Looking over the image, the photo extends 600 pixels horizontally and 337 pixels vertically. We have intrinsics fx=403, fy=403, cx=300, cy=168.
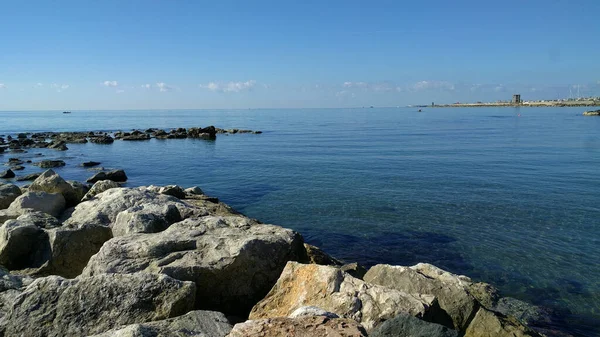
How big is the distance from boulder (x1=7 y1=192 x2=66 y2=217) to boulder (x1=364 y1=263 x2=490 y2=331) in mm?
11438

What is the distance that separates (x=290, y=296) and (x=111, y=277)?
3010 millimetres

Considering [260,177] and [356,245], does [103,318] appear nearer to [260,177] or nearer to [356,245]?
[356,245]

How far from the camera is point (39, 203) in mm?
14133

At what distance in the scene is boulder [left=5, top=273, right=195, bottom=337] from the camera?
5.77 metres

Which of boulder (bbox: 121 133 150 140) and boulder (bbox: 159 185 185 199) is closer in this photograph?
boulder (bbox: 159 185 185 199)

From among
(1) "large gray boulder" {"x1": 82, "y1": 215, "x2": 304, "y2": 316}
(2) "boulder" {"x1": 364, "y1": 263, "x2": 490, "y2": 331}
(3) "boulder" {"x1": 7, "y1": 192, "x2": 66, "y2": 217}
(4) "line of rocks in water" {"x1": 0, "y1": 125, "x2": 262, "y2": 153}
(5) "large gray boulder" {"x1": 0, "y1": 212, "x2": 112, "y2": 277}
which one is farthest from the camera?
(4) "line of rocks in water" {"x1": 0, "y1": 125, "x2": 262, "y2": 153}

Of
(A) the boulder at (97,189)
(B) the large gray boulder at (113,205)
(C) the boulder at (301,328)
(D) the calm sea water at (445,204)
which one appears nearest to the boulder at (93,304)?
(C) the boulder at (301,328)

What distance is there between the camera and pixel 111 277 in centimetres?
641

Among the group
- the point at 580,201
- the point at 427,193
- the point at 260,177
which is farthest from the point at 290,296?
the point at 260,177

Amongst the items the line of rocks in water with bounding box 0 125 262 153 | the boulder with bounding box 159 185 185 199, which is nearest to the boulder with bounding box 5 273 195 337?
the boulder with bounding box 159 185 185 199

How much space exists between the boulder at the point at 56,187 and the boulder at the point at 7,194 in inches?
27.4

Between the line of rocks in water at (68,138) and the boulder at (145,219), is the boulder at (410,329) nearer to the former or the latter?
the boulder at (145,219)

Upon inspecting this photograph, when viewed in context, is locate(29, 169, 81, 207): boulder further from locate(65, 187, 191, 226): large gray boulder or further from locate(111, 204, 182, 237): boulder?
locate(111, 204, 182, 237): boulder

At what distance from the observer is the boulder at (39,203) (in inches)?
535
